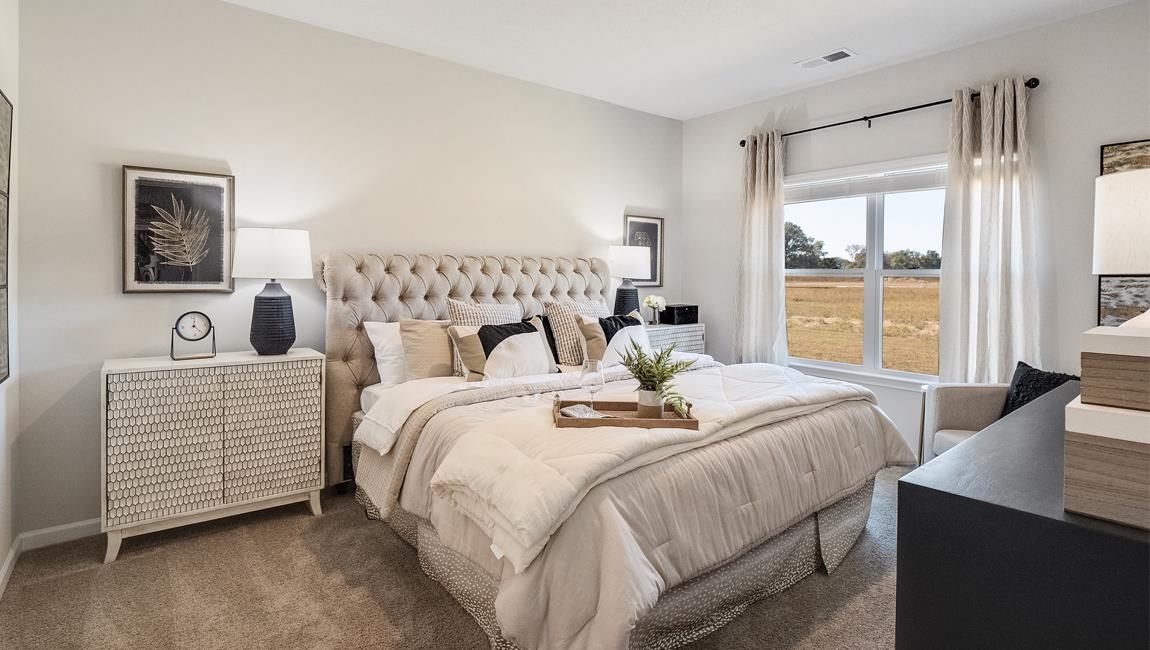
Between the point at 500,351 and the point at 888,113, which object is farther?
the point at 888,113

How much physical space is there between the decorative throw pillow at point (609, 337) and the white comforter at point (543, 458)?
106cm

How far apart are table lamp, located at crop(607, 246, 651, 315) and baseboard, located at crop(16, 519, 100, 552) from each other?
3.45 m

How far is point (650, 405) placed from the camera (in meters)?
2.21

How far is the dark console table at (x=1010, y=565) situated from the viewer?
68cm

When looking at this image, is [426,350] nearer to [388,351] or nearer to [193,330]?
[388,351]

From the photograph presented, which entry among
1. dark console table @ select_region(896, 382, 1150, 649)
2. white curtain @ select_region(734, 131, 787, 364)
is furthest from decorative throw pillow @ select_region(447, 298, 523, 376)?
dark console table @ select_region(896, 382, 1150, 649)

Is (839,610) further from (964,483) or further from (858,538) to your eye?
(964,483)

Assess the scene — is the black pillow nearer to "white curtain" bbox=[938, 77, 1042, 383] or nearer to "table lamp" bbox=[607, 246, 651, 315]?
"white curtain" bbox=[938, 77, 1042, 383]

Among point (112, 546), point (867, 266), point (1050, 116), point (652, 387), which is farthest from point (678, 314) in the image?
point (112, 546)

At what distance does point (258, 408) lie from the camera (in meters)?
2.87

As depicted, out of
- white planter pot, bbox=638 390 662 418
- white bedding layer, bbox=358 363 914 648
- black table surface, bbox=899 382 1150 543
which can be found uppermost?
black table surface, bbox=899 382 1150 543

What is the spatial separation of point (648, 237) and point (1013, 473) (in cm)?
441

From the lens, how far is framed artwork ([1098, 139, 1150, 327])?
302 cm

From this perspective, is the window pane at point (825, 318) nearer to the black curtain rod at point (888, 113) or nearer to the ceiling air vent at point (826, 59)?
the black curtain rod at point (888, 113)
